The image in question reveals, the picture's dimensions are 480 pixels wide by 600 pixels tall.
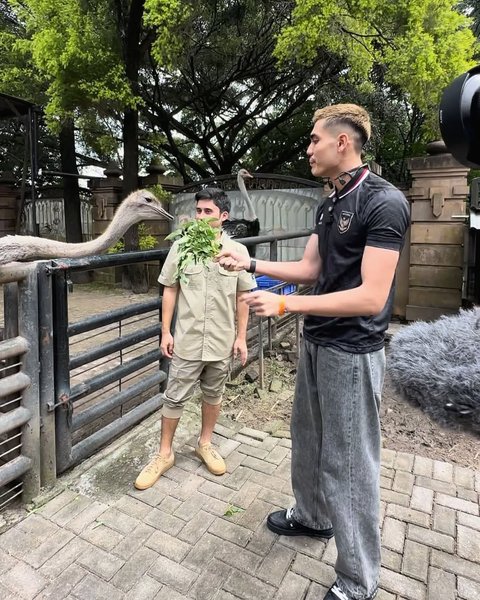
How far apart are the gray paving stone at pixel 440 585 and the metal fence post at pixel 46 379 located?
1.87 m

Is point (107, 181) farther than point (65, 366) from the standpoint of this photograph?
Yes

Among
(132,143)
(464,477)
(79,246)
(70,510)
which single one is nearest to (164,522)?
(70,510)

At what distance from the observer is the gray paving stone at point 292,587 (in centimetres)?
178

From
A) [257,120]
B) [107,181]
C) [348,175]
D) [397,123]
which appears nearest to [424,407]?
[348,175]

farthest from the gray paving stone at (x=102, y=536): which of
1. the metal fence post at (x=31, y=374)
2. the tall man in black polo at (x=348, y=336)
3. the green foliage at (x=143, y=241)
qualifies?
the green foliage at (x=143, y=241)

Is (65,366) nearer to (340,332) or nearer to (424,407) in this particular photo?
(340,332)

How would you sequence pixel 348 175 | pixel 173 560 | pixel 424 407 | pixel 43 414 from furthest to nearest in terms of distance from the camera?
pixel 424 407 < pixel 43 414 < pixel 173 560 < pixel 348 175

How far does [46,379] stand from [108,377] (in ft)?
1.65

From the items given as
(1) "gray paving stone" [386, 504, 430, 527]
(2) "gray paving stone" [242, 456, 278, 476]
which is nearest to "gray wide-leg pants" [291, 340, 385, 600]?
(1) "gray paving stone" [386, 504, 430, 527]

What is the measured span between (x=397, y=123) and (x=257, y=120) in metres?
5.08

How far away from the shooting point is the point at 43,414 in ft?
7.62

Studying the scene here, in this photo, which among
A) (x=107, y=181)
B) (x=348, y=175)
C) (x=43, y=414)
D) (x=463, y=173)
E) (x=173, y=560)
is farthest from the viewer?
(x=107, y=181)

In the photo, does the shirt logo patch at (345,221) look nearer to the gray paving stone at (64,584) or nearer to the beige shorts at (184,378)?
the beige shorts at (184,378)

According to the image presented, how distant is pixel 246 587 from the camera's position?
1.81 m
